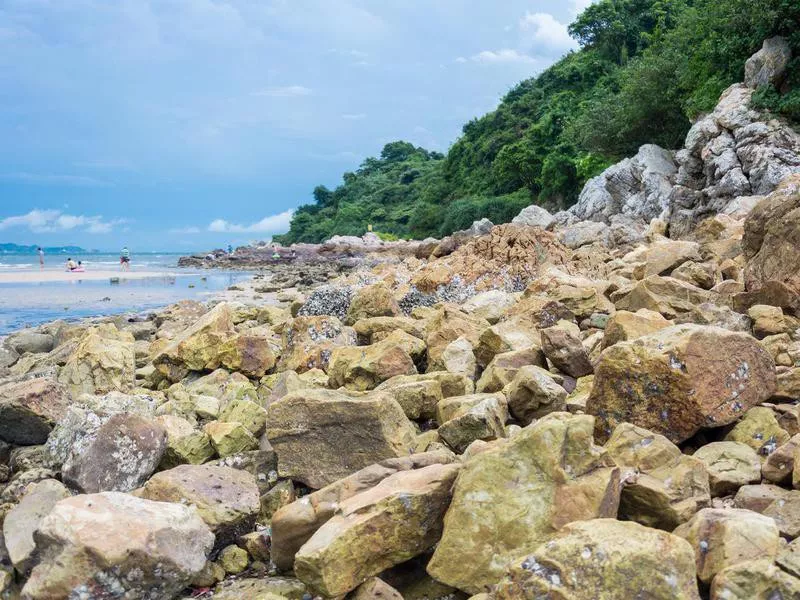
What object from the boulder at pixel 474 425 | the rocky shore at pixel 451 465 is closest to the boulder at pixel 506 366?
the rocky shore at pixel 451 465

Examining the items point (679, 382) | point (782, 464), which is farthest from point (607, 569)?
point (679, 382)

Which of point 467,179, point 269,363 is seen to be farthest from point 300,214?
point 269,363

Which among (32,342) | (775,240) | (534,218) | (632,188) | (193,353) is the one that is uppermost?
(632,188)

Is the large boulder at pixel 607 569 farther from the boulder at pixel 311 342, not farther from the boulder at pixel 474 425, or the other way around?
the boulder at pixel 311 342

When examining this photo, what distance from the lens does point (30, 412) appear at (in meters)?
4.63

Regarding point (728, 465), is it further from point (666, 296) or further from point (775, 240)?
point (775, 240)

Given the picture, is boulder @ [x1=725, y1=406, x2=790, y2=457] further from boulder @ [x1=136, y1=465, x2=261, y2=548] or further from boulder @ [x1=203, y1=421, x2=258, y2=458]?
boulder @ [x1=203, y1=421, x2=258, y2=458]

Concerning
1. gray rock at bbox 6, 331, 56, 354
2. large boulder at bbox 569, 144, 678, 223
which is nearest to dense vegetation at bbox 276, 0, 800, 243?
large boulder at bbox 569, 144, 678, 223

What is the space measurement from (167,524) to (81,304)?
1997 cm

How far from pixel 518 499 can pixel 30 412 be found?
12.2ft

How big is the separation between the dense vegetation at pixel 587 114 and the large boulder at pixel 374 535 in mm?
20167

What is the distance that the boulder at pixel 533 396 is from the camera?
13.2ft

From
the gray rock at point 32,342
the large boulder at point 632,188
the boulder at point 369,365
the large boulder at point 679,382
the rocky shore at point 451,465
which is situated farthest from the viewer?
the large boulder at point 632,188

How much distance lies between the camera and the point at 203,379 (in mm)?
6320
